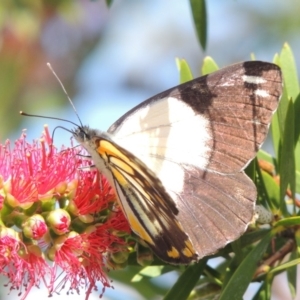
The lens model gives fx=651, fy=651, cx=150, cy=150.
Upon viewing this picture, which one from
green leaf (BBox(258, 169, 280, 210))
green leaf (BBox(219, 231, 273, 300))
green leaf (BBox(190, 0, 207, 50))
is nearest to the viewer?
green leaf (BBox(219, 231, 273, 300))

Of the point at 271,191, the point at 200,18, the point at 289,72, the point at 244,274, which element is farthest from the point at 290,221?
the point at 200,18

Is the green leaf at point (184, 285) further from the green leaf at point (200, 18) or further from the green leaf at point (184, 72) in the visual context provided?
the green leaf at point (200, 18)

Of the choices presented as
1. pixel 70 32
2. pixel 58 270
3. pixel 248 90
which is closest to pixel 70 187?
pixel 58 270

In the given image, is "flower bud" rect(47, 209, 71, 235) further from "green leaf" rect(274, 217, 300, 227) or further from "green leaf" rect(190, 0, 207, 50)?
"green leaf" rect(190, 0, 207, 50)

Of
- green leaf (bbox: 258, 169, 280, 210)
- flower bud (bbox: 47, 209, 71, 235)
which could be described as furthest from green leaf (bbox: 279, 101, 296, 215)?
flower bud (bbox: 47, 209, 71, 235)

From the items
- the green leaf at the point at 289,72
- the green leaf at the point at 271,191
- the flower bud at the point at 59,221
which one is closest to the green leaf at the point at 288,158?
the green leaf at the point at 271,191

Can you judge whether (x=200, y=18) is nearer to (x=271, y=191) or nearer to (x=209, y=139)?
(x=209, y=139)

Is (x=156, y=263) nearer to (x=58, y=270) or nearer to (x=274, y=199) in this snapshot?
(x=58, y=270)
